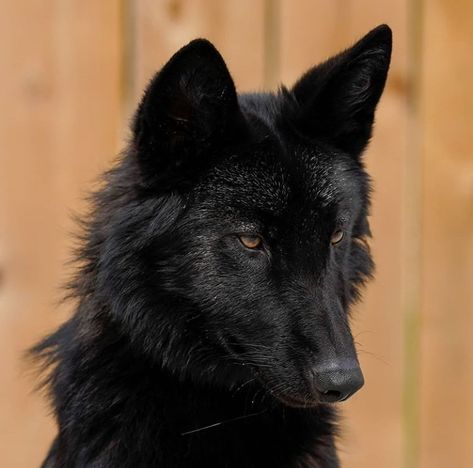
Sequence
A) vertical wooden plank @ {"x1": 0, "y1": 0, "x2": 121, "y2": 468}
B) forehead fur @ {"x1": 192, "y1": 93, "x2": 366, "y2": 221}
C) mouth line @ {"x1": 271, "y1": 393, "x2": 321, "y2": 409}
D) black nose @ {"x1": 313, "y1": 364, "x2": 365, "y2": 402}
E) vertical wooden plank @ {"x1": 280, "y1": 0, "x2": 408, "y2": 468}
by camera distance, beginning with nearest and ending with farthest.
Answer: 1. black nose @ {"x1": 313, "y1": 364, "x2": 365, "y2": 402}
2. mouth line @ {"x1": 271, "y1": 393, "x2": 321, "y2": 409}
3. forehead fur @ {"x1": 192, "y1": 93, "x2": 366, "y2": 221}
4. vertical wooden plank @ {"x1": 0, "y1": 0, "x2": 121, "y2": 468}
5. vertical wooden plank @ {"x1": 280, "y1": 0, "x2": 408, "y2": 468}

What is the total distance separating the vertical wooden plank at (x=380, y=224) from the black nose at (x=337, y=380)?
188cm

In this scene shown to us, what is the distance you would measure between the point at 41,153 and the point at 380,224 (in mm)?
1501

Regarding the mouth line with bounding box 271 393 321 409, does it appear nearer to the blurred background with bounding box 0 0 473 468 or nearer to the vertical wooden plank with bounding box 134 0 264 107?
the blurred background with bounding box 0 0 473 468

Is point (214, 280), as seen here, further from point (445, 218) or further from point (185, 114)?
point (445, 218)

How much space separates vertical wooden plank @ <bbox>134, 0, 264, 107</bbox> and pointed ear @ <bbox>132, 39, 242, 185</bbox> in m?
1.49

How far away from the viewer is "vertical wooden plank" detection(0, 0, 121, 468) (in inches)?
186

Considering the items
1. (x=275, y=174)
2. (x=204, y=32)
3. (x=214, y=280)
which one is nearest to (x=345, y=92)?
(x=275, y=174)

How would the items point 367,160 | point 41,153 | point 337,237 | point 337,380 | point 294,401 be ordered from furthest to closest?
point 367,160 < point 41,153 < point 337,237 < point 294,401 < point 337,380

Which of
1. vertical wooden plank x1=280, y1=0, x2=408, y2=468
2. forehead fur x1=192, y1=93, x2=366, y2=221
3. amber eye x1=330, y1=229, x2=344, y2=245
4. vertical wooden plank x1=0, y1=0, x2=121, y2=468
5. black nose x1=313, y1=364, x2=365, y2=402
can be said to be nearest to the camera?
black nose x1=313, y1=364, x2=365, y2=402

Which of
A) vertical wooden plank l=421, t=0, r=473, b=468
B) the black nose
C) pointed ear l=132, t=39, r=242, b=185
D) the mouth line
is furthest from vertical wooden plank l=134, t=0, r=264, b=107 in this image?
the black nose

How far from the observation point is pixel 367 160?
16.4 ft

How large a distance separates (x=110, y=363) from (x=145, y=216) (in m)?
0.46

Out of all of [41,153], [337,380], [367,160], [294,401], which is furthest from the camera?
[367,160]

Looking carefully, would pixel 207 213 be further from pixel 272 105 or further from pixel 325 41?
pixel 325 41
